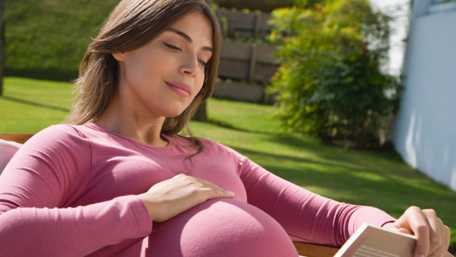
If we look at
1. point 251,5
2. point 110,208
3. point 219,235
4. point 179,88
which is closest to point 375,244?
point 219,235

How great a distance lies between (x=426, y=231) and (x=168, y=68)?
2.53ft

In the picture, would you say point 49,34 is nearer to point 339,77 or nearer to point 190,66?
point 339,77

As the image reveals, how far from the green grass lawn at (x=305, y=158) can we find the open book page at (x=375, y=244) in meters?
1.75

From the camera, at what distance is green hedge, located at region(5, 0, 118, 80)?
18.2 meters

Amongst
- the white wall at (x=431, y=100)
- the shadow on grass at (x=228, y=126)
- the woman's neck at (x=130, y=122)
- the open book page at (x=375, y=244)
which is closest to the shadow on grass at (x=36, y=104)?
the shadow on grass at (x=228, y=126)

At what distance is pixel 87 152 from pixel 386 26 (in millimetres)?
9579

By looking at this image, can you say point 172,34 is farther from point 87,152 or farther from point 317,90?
point 317,90

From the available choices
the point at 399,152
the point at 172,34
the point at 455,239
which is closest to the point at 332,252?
the point at 172,34

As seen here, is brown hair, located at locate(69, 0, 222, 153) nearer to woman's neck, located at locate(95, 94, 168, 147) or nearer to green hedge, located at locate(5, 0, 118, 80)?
woman's neck, located at locate(95, 94, 168, 147)

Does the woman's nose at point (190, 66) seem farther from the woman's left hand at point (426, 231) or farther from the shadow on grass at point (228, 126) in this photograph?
the shadow on grass at point (228, 126)

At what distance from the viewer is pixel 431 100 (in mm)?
9172

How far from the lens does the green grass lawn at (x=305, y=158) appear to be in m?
7.03

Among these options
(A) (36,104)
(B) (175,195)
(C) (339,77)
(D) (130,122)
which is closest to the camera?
(B) (175,195)

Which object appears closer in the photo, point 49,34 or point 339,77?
point 339,77
